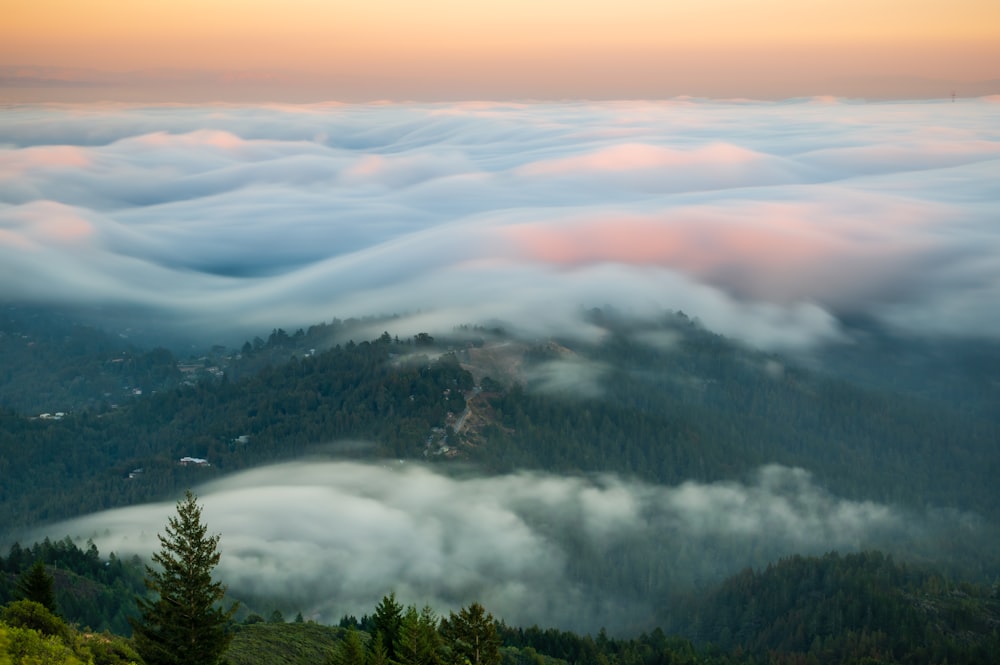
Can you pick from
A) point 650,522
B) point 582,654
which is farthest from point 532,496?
point 582,654

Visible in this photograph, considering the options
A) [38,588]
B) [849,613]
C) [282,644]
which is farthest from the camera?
[849,613]

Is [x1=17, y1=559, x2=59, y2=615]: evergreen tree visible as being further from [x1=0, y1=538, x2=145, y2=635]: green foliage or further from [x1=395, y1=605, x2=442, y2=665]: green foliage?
[x1=0, y1=538, x2=145, y2=635]: green foliage

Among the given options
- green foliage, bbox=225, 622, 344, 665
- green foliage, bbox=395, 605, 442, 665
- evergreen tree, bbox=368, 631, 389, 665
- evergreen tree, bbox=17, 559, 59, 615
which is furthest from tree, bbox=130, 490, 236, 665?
green foliage, bbox=225, 622, 344, 665

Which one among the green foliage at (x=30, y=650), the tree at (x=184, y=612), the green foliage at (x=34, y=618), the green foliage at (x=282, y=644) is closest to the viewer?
A: the green foliage at (x=30, y=650)

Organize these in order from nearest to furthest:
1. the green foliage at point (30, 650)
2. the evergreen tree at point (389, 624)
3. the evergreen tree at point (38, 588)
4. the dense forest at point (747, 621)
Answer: the green foliage at point (30, 650), the evergreen tree at point (389, 624), the evergreen tree at point (38, 588), the dense forest at point (747, 621)

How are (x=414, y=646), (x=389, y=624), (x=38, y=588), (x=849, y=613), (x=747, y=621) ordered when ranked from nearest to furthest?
1. (x=414, y=646)
2. (x=389, y=624)
3. (x=38, y=588)
4. (x=849, y=613)
5. (x=747, y=621)

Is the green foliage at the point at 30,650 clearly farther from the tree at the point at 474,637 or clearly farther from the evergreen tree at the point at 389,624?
the tree at the point at 474,637

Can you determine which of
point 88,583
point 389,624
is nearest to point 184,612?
point 389,624

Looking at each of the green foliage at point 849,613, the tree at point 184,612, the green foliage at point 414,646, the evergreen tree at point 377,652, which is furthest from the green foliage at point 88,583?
the green foliage at point 849,613

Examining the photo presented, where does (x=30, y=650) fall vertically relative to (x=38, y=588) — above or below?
below

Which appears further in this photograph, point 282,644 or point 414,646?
point 282,644

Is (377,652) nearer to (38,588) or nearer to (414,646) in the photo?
(414,646)
